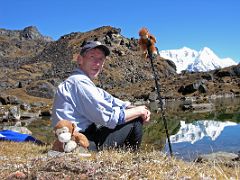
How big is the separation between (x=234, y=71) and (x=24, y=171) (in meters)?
167

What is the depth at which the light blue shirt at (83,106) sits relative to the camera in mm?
8516

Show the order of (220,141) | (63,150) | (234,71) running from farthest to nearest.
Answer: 1. (234,71)
2. (220,141)
3. (63,150)

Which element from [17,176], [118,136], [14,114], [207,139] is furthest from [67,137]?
[14,114]

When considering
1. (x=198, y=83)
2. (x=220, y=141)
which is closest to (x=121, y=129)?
(x=220, y=141)

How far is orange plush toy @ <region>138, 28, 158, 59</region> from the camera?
12.0m

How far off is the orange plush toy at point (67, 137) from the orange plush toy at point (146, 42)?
434 cm

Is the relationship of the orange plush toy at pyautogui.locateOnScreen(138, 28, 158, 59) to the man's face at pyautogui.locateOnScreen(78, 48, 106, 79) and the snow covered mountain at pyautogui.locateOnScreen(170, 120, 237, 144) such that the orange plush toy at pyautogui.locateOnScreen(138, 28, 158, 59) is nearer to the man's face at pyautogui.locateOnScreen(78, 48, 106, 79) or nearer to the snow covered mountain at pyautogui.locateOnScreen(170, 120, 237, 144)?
the man's face at pyautogui.locateOnScreen(78, 48, 106, 79)

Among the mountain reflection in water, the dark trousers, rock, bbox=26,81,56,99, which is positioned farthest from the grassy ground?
rock, bbox=26,81,56,99

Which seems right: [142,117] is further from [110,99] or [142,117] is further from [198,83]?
[198,83]

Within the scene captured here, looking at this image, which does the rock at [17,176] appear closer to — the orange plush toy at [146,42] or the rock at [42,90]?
the orange plush toy at [146,42]

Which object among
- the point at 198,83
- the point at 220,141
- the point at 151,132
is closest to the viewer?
the point at 220,141

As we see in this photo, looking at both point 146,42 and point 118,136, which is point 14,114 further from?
point 118,136

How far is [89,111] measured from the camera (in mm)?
8617

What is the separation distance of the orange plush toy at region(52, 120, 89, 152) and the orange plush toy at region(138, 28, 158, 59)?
434 cm
